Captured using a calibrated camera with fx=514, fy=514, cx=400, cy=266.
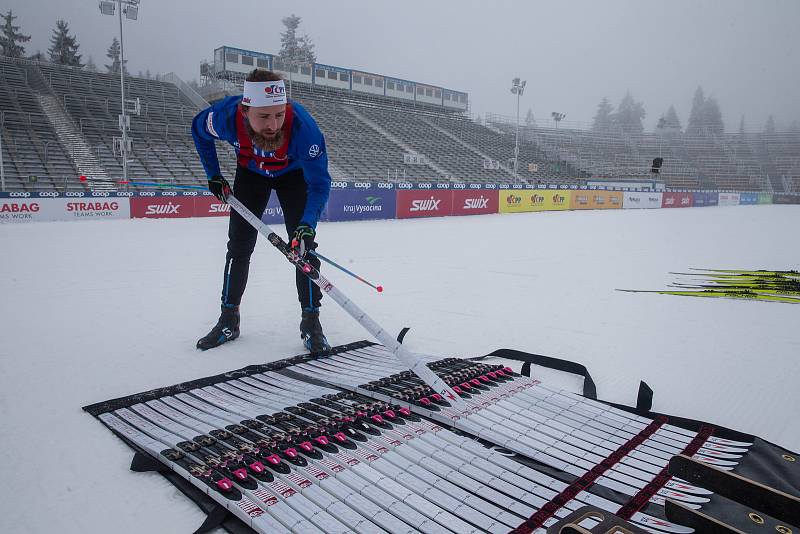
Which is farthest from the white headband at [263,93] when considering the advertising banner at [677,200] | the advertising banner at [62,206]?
the advertising banner at [677,200]

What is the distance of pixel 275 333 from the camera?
452 cm

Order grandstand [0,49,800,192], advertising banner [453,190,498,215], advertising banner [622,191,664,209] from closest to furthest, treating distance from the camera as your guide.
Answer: advertising banner [453,190,498,215], grandstand [0,49,800,192], advertising banner [622,191,664,209]

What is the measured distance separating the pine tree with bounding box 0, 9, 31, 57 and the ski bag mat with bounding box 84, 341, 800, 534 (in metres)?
57.2

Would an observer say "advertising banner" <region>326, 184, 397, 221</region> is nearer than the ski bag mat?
No

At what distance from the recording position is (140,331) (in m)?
4.42

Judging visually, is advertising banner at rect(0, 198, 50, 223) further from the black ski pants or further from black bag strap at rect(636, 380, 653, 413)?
black bag strap at rect(636, 380, 653, 413)

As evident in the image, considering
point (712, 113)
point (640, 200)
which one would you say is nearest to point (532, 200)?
point (640, 200)

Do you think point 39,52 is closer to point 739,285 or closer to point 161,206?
point 161,206

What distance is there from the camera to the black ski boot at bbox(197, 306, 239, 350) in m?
4.00

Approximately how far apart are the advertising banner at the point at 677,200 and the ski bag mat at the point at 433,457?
3224 centimetres

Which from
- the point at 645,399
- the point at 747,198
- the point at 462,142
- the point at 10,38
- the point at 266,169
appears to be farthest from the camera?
the point at 10,38

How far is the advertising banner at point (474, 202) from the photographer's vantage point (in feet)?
69.6

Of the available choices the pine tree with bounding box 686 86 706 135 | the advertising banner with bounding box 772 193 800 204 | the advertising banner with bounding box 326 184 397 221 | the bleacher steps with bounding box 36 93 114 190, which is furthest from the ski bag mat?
the pine tree with bounding box 686 86 706 135

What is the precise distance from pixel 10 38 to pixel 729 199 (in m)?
61.8
